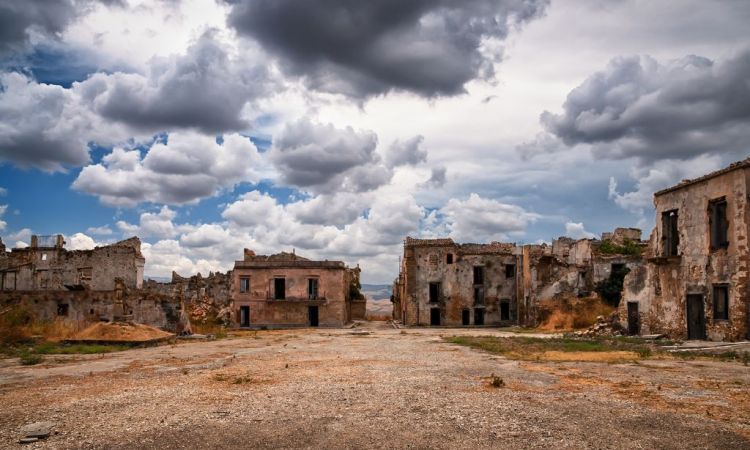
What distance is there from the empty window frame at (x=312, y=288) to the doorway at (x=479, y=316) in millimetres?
14613

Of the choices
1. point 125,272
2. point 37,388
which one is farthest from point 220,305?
point 37,388

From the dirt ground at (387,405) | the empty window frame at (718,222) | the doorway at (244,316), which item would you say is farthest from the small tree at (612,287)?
the doorway at (244,316)

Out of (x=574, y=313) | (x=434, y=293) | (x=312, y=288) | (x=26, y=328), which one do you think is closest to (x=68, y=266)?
(x=312, y=288)

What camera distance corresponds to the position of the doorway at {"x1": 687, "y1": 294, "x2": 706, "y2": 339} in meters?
24.8

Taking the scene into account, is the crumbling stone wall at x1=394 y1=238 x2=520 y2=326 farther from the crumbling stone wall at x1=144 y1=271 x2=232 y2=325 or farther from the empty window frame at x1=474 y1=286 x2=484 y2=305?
the crumbling stone wall at x1=144 y1=271 x2=232 y2=325

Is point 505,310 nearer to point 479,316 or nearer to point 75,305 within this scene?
point 479,316

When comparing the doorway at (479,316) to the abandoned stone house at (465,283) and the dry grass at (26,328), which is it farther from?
the dry grass at (26,328)

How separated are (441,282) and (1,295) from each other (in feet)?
111

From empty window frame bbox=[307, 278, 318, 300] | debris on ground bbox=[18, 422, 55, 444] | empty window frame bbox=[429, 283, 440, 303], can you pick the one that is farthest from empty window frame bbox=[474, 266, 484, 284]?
debris on ground bbox=[18, 422, 55, 444]

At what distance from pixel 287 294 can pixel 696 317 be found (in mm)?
32632

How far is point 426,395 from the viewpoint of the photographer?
38.1ft

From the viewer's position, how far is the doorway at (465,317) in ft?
170

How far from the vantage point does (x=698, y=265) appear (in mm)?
24953

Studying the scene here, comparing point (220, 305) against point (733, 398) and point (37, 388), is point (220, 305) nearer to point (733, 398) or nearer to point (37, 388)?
point (37, 388)
